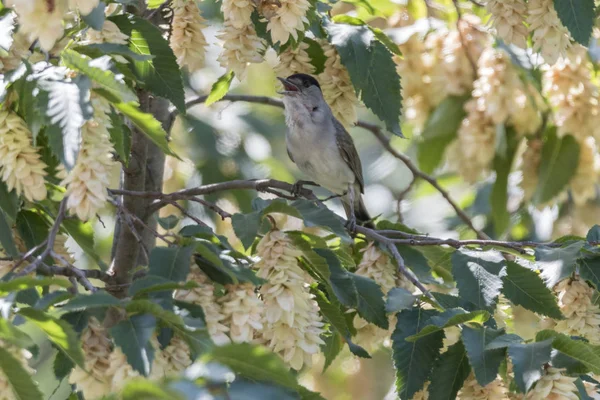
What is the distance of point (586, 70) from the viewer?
5461 mm

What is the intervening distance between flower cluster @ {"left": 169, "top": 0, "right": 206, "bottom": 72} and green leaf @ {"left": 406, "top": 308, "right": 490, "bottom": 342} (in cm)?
139

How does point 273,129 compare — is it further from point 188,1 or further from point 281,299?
point 281,299

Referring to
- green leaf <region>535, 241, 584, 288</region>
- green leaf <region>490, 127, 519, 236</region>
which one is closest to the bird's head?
green leaf <region>490, 127, 519, 236</region>

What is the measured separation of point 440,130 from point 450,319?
11.5ft

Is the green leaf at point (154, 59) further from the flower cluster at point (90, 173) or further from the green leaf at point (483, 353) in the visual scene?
the green leaf at point (483, 353)

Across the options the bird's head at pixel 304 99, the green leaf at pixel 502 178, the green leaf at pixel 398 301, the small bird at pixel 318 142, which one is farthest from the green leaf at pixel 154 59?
the green leaf at pixel 502 178

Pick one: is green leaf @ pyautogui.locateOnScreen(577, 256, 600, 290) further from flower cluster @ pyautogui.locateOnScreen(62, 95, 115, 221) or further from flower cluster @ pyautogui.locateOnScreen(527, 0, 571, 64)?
flower cluster @ pyautogui.locateOnScreen(62, 95, 115, 221)

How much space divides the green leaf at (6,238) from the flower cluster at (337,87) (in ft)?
4.70

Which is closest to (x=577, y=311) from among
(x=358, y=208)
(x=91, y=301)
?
(x=91, y=301)

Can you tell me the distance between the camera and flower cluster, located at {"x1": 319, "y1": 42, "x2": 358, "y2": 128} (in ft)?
13.2

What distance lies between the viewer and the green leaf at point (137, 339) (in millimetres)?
2400

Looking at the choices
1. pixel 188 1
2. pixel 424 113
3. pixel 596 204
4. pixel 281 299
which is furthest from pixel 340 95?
pixel 596 204

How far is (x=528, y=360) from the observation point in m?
2.69

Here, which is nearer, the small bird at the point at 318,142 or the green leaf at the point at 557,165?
the green leaf at the point at 557,165
